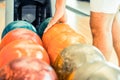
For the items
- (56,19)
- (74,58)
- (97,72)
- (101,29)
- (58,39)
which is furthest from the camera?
(56,19)

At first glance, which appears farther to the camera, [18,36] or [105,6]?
[105,6]

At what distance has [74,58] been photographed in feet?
3.29

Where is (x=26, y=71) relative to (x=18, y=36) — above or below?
above

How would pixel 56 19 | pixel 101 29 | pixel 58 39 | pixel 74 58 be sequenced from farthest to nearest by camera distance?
1. pixel 56 19
2. pixel 101 29
3. pixel 58 39
4. pixel 74 58

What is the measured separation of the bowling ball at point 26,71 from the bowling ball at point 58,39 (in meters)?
0.27

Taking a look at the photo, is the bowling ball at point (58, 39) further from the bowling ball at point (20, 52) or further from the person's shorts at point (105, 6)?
the person's shorts at point (105, 6)

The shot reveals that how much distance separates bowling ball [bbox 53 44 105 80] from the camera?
3.19 ft

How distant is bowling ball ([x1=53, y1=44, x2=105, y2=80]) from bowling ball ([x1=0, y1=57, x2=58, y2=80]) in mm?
109

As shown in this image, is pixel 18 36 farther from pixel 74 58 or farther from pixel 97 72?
pixel 97 72

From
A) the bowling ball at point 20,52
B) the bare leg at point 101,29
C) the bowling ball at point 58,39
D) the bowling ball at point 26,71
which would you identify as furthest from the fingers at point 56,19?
the bowling ball at point 26,71

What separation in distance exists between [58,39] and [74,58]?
1.20 ft

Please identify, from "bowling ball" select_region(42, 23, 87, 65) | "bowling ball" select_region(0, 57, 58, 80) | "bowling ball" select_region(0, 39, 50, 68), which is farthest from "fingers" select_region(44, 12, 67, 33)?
"bowling ball" select_region(0, 57, 58, 80)

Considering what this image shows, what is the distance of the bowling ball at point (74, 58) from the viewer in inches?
38.3

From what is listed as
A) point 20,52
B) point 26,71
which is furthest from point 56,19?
point 26,71
